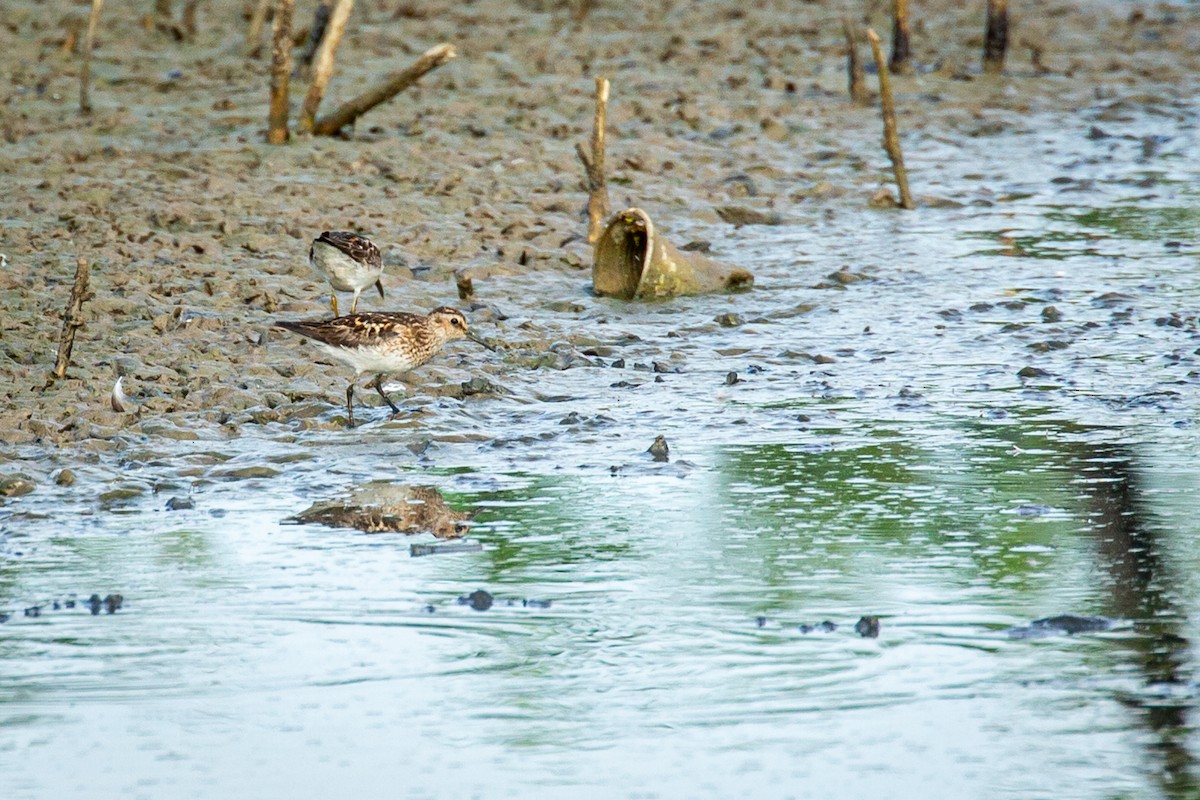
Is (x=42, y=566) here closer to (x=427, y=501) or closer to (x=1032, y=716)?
(x=427, y=501)

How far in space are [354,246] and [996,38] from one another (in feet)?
37.5

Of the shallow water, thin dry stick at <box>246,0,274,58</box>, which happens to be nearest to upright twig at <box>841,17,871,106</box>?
thin dry stick at <box>246,0,274,58</box>

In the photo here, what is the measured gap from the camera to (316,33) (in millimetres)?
17125

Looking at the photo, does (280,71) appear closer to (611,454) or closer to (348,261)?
(348,261)

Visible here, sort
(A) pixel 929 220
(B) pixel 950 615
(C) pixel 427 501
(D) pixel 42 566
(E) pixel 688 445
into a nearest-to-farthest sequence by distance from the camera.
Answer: (B) pixel 950 615, (D) pixel 42 566, (C) pixel 427 501, (E) pixel 688 445, (A) pixel 929 220

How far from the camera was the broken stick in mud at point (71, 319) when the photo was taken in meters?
8.85

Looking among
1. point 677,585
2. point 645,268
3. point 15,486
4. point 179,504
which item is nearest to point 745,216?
point 645,268

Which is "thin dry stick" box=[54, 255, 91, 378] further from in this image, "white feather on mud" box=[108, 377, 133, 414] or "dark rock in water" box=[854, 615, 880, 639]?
"dark rock in water" box=[854, 615, 880, 639]

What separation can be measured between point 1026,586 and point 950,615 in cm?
43

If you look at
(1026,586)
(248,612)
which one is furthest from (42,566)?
(1026,586)

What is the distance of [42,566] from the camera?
6.70m

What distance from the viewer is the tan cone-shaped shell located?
11.5 meters

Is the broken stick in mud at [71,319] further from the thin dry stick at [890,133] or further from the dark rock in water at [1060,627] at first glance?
the thin dry stick at [890,133]

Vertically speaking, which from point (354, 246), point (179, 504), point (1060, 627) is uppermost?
point (354, 246)
